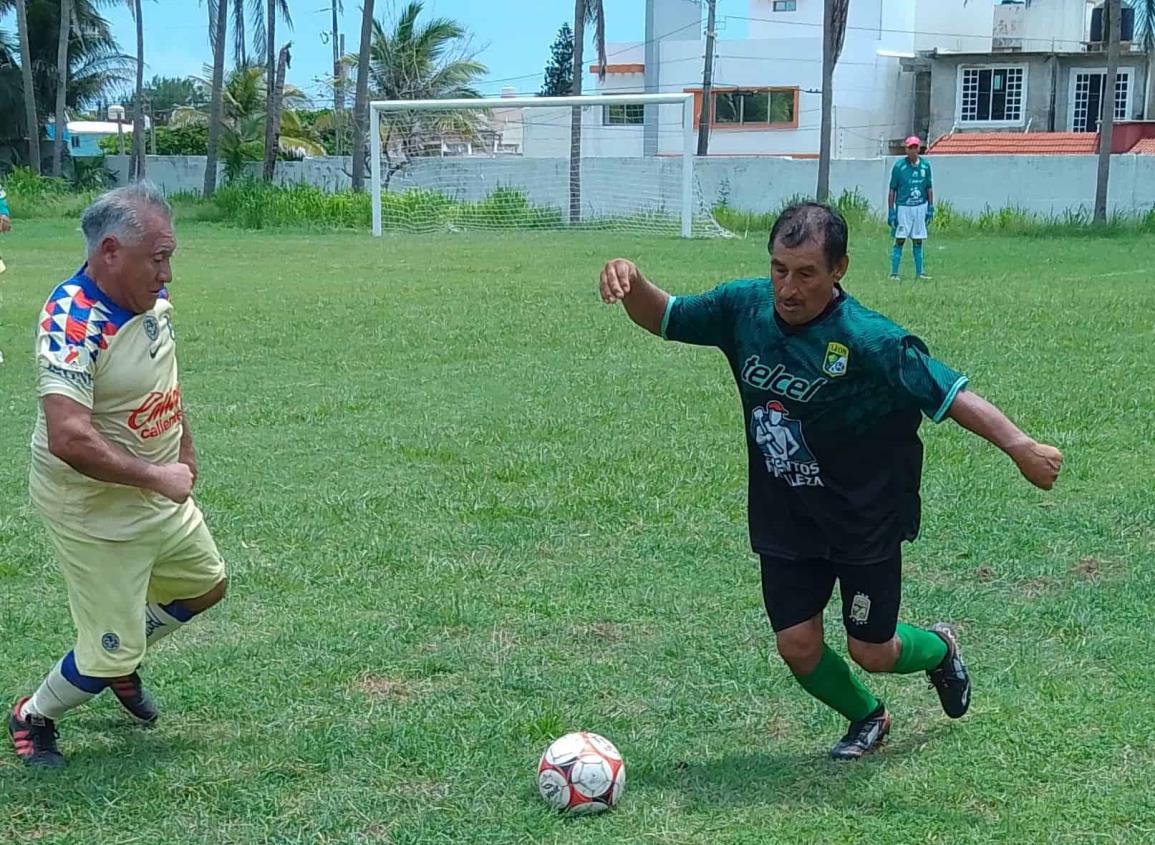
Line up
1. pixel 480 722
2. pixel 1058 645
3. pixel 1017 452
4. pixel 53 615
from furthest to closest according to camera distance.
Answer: pixel 53 615, pixel 1058 645, pixel 480 722, pixel 1017 452

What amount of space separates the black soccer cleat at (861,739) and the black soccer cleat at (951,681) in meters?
0.22

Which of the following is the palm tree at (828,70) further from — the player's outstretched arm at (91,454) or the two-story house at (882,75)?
the player's outstretched arm at (91,454)

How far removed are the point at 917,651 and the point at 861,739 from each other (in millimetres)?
306

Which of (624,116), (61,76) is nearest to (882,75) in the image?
(624,116)

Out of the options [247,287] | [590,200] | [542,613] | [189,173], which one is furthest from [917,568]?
[189,173]

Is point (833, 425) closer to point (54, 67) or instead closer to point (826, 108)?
point (826, 108)

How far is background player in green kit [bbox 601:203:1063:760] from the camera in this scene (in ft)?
12.2

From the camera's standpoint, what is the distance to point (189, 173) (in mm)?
44875

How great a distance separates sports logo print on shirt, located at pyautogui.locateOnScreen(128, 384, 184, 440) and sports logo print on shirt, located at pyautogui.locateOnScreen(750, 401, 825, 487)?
65.8 inches

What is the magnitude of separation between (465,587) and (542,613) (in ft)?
1.53

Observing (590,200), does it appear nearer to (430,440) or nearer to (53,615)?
(430,440)

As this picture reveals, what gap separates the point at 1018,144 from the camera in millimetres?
44219

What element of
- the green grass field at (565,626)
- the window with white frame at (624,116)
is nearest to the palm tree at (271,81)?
the window with white frame at (624,116)

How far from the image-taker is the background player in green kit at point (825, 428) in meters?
3.72
